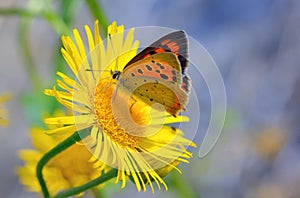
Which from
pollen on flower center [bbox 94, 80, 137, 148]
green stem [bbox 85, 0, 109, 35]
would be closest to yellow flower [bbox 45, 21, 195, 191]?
pollen on flower center [bbox 94, 80, 137, 148]

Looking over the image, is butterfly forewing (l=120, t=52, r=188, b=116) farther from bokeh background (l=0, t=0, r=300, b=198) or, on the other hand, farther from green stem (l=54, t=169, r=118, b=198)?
bokeh background (l=0, t=0, r=300, b=198)

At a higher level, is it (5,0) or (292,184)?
(5,0)

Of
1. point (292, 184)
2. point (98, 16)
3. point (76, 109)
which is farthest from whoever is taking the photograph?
point (292, 184)

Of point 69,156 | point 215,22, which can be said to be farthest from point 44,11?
point 215,22

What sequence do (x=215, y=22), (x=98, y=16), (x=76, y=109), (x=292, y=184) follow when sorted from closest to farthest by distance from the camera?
(x=76, y=109) < (x=98, y=16) < (x=292, y=184) < (x=215, y=22)

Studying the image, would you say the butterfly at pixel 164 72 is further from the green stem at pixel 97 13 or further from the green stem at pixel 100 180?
the green stem at pixel 97 13

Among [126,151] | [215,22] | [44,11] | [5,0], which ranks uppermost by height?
[5,0]

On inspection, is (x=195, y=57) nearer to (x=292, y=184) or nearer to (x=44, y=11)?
(x=44, y=11)

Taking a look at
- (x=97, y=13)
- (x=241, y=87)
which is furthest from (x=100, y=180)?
(x=241, y=87)
